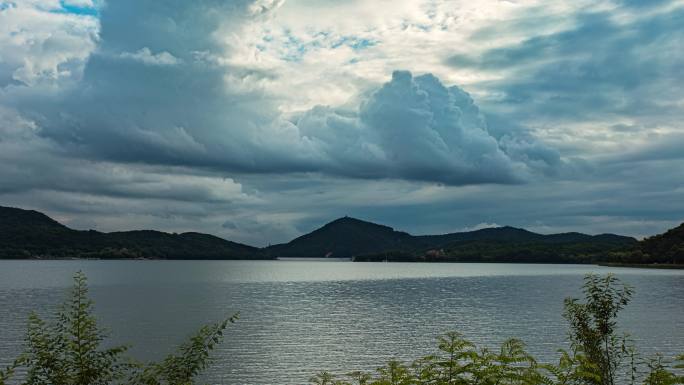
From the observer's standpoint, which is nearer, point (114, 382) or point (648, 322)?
point (114, 382)

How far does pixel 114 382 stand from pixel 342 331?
172 ft

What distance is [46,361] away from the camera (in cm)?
2447

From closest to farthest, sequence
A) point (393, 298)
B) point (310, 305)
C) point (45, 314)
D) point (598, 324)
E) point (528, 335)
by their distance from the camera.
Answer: point (598, 324)
point (528, 335)
point (45, 314)
point (310, 305)
point (393, 298)

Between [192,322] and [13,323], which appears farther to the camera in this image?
[192,322]

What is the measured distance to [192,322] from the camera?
118375 millimetres

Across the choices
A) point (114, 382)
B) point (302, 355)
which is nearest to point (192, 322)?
point (302, 355)

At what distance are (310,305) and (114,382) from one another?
100 metres

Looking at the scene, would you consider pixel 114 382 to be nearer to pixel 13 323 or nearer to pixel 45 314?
pixel 13 323

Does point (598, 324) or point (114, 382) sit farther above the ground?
point (598, 324)

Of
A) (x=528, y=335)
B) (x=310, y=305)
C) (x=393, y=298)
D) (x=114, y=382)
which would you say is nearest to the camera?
(x=114, y=382)

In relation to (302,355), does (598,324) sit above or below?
above

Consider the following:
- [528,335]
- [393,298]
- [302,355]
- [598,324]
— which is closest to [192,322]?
[302,355]

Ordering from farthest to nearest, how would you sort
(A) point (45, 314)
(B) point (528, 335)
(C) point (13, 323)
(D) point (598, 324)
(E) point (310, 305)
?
1. (E) point (310, 305)
2. (A) point (45, 314)
3. (C) point (13, 323)
4. (B) point (528, 335)
5. (D) point (598, 324)

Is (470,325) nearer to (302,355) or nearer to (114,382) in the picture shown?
(302,355)
